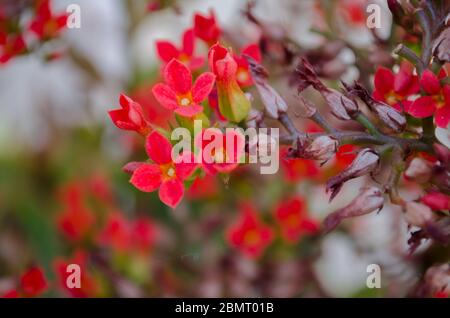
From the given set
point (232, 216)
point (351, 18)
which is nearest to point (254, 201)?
point (232, 216)

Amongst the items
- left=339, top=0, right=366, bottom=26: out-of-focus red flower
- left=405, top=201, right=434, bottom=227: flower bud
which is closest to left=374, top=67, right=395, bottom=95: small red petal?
left=405, top=201, right=434, bottom=227: flower bud

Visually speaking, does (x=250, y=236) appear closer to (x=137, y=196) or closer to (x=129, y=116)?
(x=137, y=196)

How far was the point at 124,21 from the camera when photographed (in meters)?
1.30

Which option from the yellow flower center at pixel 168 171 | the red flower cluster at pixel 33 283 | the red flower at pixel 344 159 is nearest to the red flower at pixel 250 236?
the red flower at pixel 344 159

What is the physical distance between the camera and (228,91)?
0.51 meters

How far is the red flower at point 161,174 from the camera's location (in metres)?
0.49

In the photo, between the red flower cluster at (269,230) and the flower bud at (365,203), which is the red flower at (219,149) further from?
the red flower cluster at (269,230)

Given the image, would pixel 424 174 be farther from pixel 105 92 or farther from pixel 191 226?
pixel 105 92

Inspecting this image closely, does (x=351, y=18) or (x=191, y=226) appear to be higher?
(x=351, y=18)

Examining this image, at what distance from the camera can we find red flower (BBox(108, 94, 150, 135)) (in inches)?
19.5

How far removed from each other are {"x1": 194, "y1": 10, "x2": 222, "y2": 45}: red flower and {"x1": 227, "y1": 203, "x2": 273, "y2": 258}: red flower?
35 centimetres

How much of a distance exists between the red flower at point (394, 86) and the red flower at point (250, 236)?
0.39m

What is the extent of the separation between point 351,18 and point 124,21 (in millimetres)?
434

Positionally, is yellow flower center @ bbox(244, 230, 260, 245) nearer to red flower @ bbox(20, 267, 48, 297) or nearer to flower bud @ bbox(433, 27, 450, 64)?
red flower @ bbox(20, 267, 48, 297)
